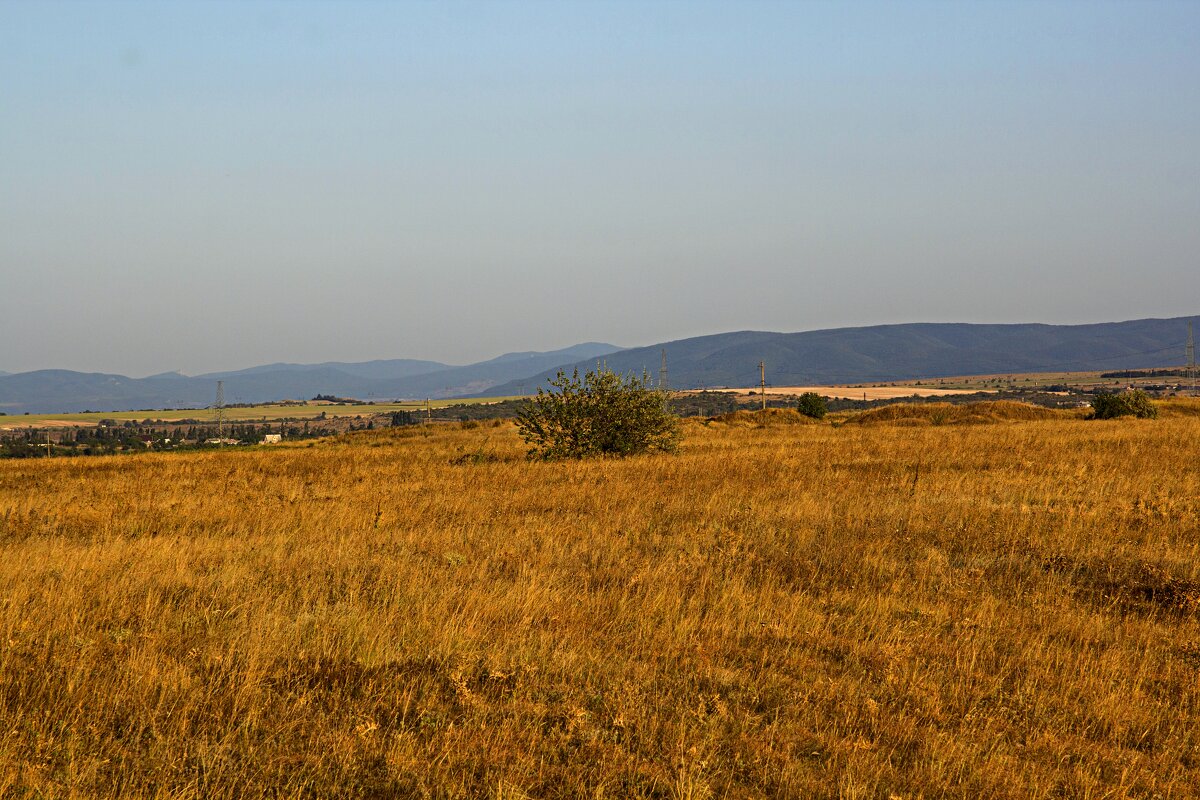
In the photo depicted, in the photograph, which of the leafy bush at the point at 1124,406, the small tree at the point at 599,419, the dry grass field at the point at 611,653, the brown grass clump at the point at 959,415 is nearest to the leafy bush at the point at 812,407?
the brown grass clump at the point at 959,415

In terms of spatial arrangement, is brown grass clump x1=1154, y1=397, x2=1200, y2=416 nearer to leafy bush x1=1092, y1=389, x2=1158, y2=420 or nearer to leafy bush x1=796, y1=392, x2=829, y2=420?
leafy bush x1=1092, y1=389, x2=1158, y2=420

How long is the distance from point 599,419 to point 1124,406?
116ft

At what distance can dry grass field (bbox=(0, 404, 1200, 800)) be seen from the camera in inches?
184

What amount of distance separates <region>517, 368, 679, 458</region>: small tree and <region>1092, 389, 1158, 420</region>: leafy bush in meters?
31.9

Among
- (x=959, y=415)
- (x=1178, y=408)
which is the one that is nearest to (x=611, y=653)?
(x=959, y=415)

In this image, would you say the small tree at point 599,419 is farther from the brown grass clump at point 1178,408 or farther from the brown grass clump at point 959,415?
the brown grass clump at point 1178,408

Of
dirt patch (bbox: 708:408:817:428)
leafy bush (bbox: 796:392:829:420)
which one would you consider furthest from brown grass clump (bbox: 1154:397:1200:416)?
dirt patch (bbox: 708:408:817:428)

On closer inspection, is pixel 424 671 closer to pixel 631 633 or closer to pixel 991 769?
pixel 631 633

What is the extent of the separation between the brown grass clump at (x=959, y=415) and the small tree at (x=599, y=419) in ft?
87.5

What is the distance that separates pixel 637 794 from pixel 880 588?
16.3 ft

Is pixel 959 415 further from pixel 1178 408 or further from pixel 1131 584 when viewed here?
pixel 1131 584

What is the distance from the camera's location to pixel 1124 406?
46.6m

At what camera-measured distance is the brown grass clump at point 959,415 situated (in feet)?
162

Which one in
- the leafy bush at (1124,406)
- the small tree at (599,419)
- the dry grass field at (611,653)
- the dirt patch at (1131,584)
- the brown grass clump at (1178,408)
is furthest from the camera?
the brown grass clump at (1178,408)
